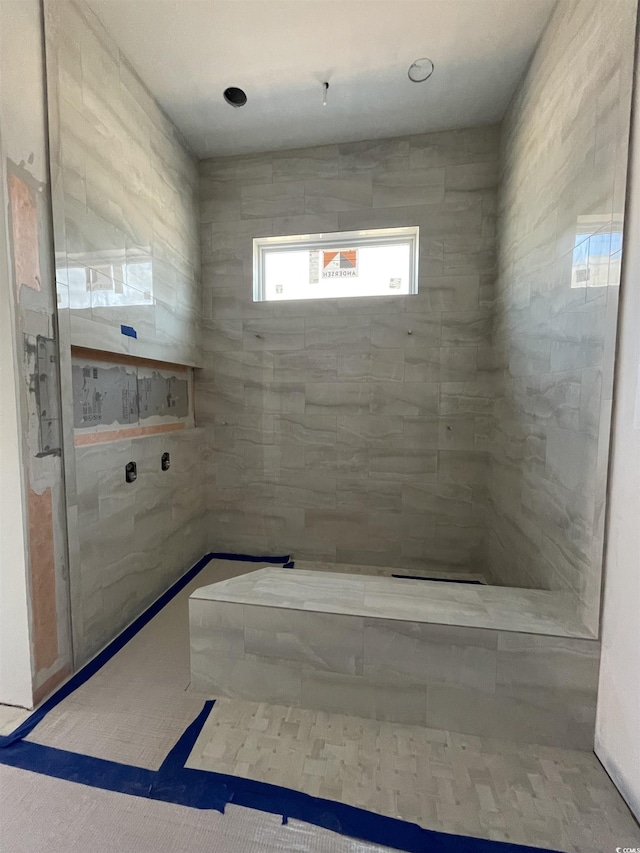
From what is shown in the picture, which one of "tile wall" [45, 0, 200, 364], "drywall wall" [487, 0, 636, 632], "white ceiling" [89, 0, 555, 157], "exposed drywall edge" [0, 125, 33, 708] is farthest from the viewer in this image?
"white ceiling" [89, 0, 555, 157]

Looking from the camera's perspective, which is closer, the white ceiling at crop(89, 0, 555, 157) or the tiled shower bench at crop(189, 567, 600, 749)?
the tiled shower bench at crop(189, 567, 600, 749)

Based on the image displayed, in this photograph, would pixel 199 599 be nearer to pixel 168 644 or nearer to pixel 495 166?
pixel 168 644

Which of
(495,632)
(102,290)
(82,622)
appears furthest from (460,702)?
(102,290)

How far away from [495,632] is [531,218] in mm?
2057

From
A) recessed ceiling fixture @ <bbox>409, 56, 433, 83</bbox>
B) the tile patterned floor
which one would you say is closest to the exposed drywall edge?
the tile patterned floor

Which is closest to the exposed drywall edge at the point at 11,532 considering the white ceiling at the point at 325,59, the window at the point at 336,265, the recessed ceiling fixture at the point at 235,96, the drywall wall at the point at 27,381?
the drywall wall at the point at 27,381

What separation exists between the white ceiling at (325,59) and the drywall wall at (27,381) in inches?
26.4

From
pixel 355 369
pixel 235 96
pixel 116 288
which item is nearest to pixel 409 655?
pixel 355 369

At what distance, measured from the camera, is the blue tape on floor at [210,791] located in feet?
3.51

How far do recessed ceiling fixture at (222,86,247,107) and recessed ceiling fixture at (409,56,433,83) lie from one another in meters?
1.00

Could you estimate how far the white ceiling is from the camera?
175 centimetres

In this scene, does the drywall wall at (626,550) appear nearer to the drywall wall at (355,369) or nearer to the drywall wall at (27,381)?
the drywall wall at (355,369)

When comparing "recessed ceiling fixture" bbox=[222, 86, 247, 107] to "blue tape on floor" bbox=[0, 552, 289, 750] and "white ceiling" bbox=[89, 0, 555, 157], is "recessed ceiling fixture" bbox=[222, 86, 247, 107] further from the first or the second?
"blue tape on floor" bbox=[0, 552, 289, 750]

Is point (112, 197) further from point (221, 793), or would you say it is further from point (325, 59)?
point (221, 793)
